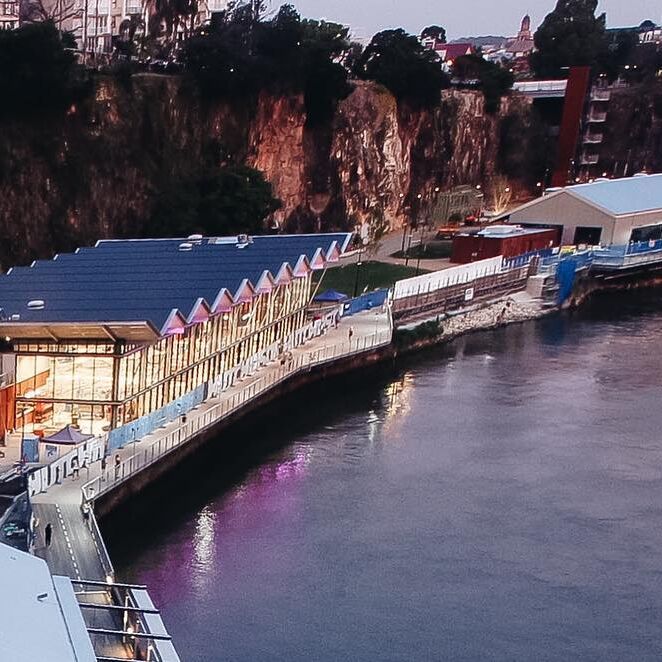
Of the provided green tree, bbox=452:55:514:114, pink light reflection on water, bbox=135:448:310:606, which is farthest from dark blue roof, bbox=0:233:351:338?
green tree, bbox=452:55:514:114

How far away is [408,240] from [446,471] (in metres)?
26.1

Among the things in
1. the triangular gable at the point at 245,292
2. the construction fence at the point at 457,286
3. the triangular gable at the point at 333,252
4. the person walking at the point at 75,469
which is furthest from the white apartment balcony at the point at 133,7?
the person walking at the point at 75,469

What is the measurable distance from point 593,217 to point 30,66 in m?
24.6

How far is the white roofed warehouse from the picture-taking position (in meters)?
42.8

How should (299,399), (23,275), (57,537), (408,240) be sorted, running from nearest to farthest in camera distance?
(57,537)
(23,275)
(299,399)
(408,240)

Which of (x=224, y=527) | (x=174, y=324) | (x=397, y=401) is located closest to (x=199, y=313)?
(x=174, y=324)

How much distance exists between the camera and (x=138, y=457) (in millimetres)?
18484

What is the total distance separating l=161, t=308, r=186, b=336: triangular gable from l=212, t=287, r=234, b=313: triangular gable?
1.24 m

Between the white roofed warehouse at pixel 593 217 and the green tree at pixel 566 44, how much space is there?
2488 centimetres

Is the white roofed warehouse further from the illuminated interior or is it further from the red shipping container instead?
the illuminated interior

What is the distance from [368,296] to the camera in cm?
3086

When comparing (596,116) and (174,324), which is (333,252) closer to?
(174,324)

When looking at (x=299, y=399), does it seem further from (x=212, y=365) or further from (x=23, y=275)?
(x=23, y=275)

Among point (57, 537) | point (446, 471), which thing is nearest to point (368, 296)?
point (446, 471)
